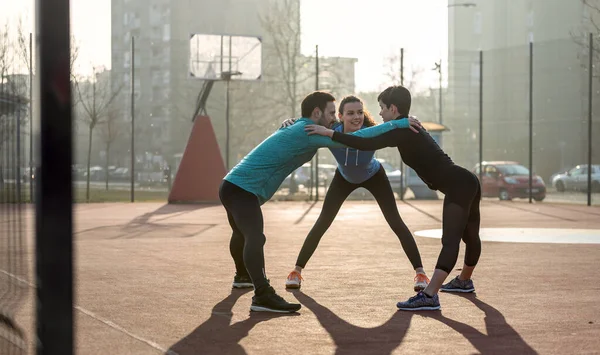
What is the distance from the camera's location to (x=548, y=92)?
59.7 metres

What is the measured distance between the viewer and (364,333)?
5.61 metres

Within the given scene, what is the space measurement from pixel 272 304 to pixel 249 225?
616mm

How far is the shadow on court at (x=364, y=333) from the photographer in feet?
16.8

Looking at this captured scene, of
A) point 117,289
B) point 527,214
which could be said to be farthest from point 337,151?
point 527,214

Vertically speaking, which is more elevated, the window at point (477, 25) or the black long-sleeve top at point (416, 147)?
the window at point (477, 25)

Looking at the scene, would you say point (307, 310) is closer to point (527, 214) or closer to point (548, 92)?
point (527, 214)

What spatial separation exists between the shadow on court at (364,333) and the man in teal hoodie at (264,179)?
0.39 m

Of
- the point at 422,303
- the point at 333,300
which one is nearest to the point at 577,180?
the point at 333,300

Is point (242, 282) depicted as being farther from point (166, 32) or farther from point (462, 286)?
point (166, 32)

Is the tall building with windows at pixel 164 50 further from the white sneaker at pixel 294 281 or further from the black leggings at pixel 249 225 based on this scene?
the black leggings at pixel 249 225

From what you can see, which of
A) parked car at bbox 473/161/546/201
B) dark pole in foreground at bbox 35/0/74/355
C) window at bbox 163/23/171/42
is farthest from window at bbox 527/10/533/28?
dark pole in foreground at bbox 35/0/74/355

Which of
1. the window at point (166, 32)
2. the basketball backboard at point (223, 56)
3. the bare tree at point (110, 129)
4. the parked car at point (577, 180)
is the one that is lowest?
the parked car at point (577, 180)

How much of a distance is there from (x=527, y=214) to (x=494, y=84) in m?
44.5

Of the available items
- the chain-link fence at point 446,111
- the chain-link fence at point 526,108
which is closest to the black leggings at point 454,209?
the chain-link fence at point 446,111
